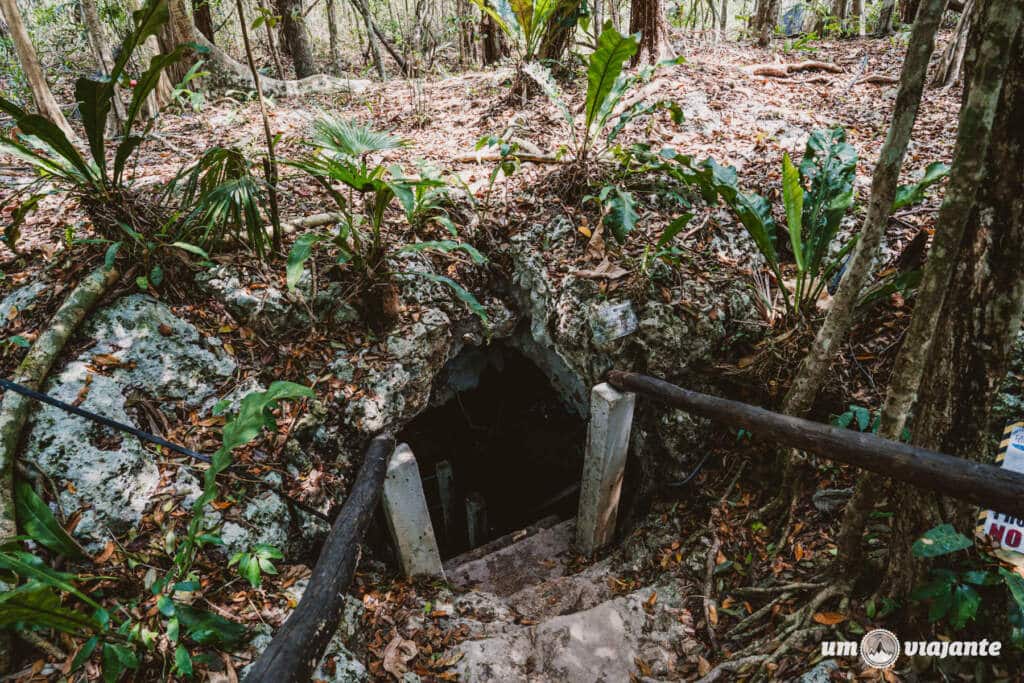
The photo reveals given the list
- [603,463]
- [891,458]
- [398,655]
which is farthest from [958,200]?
[398,655]

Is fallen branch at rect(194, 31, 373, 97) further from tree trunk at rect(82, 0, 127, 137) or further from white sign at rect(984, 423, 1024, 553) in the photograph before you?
white sign at rect(984, 423, 1024, 553)

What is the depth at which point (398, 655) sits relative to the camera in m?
2.40

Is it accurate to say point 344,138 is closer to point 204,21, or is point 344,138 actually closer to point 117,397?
point 117,397

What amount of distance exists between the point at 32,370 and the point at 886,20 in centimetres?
1047

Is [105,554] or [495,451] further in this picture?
[495,451]

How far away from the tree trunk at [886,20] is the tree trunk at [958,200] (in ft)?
25.0

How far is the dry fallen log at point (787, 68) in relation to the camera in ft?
18.9

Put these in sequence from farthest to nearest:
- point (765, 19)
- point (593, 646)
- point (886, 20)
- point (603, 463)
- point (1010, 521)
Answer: point (886, 20), point (765, 19), point (603, 463), point (593, 646), point (1010, 521)

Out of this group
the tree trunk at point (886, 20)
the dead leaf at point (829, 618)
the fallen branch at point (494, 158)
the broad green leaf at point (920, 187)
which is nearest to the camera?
the dead leaf at point (829, 618)

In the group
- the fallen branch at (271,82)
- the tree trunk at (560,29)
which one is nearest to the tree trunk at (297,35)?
the fallen branch at (271,82)

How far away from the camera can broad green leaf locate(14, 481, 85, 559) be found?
1.90 m

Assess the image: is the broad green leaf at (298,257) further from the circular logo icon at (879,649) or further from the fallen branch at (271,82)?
the fallen branch at (271,82)

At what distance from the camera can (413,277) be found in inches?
137

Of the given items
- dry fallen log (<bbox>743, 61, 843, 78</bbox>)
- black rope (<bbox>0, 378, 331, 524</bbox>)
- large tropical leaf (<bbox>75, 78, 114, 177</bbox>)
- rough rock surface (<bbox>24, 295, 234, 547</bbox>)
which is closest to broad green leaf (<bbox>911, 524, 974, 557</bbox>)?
black rope (<bbox>0, 378, 331, 524</bbox>)
